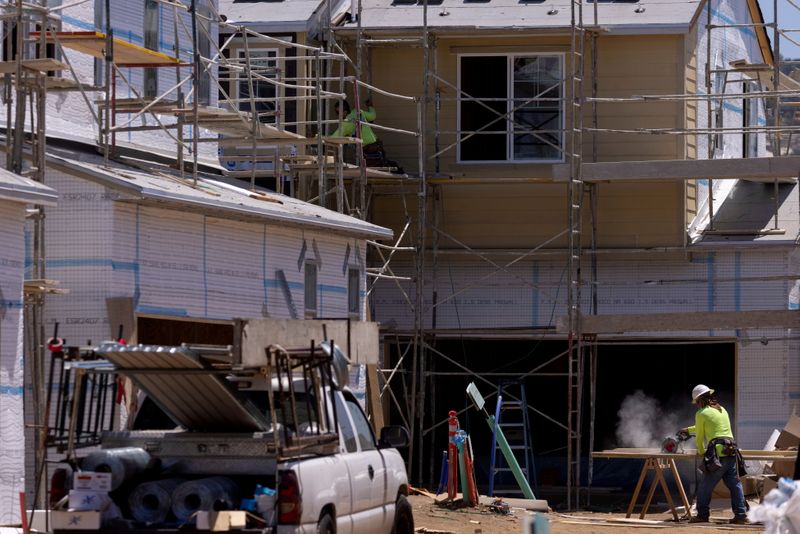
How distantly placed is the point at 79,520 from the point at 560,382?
1668cm

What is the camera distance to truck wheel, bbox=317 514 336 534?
34.3 feet

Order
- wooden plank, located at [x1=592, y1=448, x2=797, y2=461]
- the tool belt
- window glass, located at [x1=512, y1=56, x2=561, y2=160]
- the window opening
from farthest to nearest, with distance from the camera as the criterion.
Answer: window glass, located at [x1=512, y1=56, x2=561, y2=160], the window opening, wooden plank, located at [x1=592, y1=448, x2=797, y2=461], the tool belt

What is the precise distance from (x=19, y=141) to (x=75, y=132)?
3648 mm

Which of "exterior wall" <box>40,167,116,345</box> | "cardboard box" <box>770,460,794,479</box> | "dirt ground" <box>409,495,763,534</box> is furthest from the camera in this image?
"cardboard box" <box>770,460,794,479</box>

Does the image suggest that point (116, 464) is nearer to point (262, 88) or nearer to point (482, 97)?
point (482, 97)

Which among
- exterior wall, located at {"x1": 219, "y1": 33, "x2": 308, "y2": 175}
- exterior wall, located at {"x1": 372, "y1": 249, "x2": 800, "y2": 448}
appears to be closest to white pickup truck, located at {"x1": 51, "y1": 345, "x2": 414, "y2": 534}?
exterior wall, located at {"x1": 372, "y1": 249, "x2": 800, "y2": 448}

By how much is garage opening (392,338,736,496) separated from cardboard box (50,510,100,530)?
15.0 metres

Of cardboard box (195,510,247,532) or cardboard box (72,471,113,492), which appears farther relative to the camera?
cardboard box (72,471,113,492)

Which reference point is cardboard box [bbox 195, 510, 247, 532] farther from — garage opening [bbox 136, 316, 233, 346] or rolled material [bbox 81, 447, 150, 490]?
garage opening [bbox 136, 316, 233, 346]

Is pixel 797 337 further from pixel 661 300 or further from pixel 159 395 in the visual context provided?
pixel 159 395

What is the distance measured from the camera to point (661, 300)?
24.1 meters

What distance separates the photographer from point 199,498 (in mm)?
10273

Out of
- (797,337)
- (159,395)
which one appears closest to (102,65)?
(159,395)

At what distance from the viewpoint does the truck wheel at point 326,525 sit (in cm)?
1045
